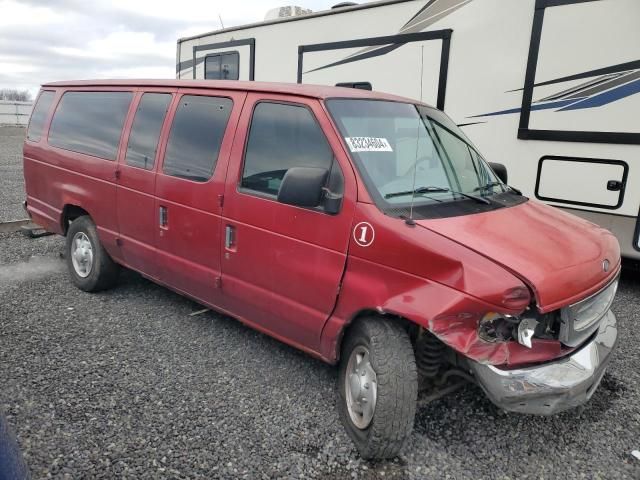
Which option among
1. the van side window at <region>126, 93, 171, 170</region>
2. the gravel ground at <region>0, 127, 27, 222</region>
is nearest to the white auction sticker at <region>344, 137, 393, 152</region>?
the van side window at <region>126, 93, 171, 170</region>

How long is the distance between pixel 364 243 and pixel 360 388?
2.69 feet

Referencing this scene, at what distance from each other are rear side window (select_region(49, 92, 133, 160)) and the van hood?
313cm

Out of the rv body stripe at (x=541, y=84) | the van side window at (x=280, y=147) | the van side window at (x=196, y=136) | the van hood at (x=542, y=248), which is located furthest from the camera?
the rv body stripe at (x=541, y=84)

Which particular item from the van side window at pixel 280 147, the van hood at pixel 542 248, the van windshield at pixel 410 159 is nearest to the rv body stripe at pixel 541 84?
the van windshield at pixel 410 159

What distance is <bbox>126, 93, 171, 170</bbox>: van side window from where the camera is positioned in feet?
14.3

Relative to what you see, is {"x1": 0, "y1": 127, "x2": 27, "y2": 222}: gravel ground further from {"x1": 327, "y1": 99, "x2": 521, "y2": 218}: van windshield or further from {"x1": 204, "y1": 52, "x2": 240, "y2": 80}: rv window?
{"x1": 327, "y1": 99, "x2": 521, "y2": 218}: van windshield

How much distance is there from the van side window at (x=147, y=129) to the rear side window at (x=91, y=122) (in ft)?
0.70

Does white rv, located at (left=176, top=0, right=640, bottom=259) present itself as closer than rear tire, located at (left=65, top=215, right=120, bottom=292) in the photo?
No

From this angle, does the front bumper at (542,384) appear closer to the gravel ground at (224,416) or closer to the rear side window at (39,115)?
the gravel ground at (224,416)

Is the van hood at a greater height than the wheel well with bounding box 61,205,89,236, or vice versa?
the van hood

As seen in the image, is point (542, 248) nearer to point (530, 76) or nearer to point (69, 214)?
point (530, 76)

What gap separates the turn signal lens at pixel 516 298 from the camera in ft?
8.27

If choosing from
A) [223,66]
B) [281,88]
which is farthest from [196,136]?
[223,66]

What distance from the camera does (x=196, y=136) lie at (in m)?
4.03
